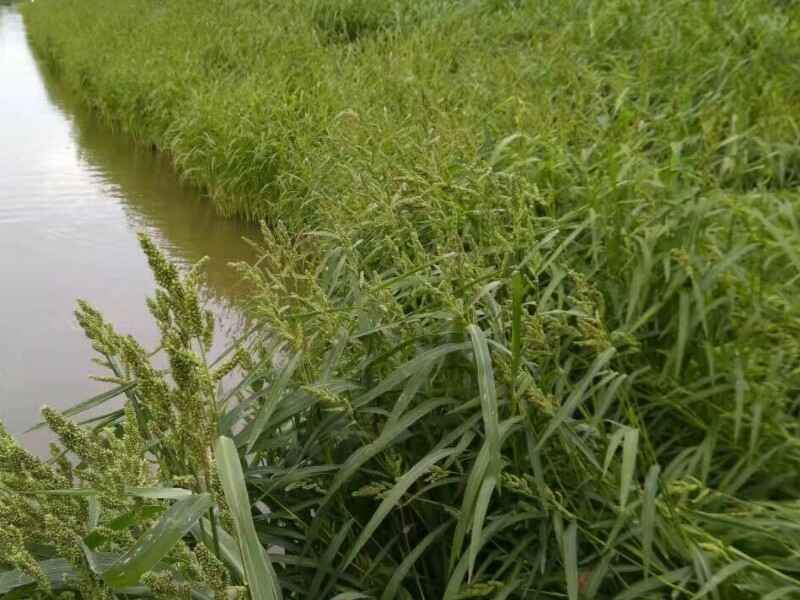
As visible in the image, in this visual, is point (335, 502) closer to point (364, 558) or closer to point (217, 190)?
point (364, 558)

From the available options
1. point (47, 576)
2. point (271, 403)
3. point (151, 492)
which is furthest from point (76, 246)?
point (151, 492)

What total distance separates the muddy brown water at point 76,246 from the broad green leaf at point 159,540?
2.10 m

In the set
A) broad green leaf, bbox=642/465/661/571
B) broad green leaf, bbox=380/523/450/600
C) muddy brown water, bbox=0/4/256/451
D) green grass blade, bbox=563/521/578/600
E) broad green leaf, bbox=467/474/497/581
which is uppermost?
broad green leaf, bbox=467/474/497/581

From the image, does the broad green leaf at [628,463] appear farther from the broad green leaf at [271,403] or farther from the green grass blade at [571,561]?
the broad green leaf at [271,403]

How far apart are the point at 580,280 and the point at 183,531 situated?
0.81m

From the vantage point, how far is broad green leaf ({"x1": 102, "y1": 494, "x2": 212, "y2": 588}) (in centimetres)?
86

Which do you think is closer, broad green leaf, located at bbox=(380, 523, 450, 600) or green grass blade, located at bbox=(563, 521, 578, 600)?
green grass blade, located at bbox=(563, 521, 578, 600)

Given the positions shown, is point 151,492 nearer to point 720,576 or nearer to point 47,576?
point 47,576

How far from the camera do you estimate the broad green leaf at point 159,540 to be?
0.86 m

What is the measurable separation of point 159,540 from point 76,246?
4256 millimetres

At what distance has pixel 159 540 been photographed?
0.87m

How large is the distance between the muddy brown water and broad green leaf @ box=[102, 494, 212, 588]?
2102mm

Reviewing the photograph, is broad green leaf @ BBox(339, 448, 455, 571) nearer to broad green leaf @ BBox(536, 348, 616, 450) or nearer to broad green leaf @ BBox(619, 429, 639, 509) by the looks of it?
broad green leaf @ BBox(536, 348, 616, 450)

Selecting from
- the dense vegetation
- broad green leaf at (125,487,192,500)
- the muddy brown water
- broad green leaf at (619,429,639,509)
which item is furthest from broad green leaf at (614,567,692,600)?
the muddy brown water
